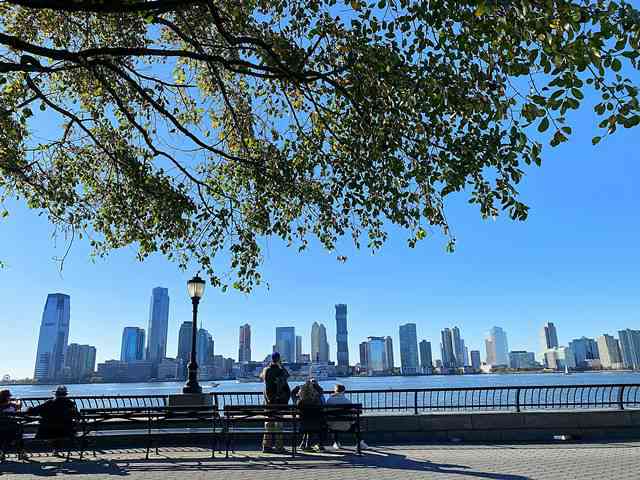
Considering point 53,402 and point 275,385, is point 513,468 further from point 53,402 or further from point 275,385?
point 53,402

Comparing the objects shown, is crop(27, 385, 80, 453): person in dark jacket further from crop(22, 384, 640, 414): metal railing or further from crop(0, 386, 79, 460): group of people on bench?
crop(22, 384, 640, 414): metal railing

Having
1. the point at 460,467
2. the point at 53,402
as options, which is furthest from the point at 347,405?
the point at 53,402

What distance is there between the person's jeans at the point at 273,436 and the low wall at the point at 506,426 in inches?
89.6

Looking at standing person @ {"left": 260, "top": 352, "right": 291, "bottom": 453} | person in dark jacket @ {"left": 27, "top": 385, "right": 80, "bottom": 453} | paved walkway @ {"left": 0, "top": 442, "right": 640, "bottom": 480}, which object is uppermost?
standing person @ {"left": 260, "top": 352, "right": 291, "bottom": 453}

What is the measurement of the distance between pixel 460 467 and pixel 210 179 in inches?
364

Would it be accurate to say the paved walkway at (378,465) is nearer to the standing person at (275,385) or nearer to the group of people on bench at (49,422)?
the group of people on bench at (49,422)

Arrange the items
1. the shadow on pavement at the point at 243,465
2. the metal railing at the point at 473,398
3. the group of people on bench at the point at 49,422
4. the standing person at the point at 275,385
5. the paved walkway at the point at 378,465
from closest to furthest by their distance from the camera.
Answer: the paved walkway at the point at 378,465
the shadow on pavement at the point at 243,465
the group of people on bench at the point at 49,422
the standing person at the point at 275,385
the metal railing at the point at 473,398

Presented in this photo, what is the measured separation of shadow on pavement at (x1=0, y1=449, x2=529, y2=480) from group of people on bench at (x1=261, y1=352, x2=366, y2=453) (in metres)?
0.52

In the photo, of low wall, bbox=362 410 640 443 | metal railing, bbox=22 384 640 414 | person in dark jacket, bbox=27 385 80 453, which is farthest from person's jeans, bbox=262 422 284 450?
person in dark jacket, bbox=27 385 80 453

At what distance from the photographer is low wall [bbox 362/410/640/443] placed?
11.6m

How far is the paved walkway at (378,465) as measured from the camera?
7715mm

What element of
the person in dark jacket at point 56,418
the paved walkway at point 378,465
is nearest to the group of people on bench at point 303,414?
the paved walkway at point 378,465

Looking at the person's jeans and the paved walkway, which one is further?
the person's jeans

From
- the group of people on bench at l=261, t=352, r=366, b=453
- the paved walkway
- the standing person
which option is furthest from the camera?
the standing person
